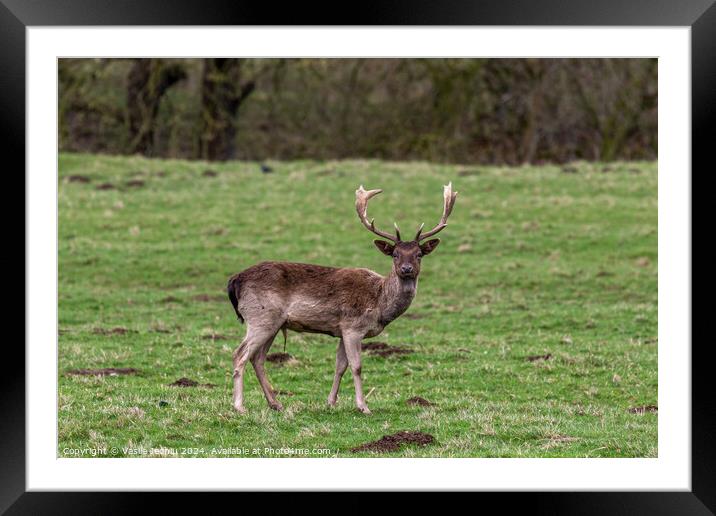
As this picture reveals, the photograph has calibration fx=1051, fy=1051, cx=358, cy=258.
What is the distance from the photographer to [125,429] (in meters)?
9.98

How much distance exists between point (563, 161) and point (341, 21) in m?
30.3

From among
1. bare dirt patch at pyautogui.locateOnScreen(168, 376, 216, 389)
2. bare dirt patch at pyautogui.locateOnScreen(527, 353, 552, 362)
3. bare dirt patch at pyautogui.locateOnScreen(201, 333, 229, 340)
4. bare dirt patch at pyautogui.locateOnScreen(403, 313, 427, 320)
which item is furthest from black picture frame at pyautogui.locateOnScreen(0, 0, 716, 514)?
bare dirt patch at pyautogui.locateOnScreen(403, 313, 427, 320)

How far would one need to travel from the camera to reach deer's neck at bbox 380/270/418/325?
10.9m

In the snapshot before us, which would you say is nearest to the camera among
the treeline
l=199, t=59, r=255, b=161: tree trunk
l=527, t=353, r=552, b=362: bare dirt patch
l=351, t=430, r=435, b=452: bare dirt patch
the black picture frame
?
the black picture frame

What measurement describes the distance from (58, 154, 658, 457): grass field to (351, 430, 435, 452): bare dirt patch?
11cm

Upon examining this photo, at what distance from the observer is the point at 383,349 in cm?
1455

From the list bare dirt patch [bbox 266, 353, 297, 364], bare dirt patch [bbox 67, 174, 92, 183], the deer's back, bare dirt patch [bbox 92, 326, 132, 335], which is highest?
bare dirt patch [bbox 67, 174, 92, 183]

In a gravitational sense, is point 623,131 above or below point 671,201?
above

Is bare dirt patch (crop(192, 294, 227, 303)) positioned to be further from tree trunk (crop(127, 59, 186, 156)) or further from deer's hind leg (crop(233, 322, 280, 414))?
tree trunk (crop(127, 59, 186, 156))

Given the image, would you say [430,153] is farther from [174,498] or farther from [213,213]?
[174,498]

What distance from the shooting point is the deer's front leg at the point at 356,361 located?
10.8m

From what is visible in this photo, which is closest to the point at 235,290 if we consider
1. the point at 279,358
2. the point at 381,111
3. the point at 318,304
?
the point at 318,304

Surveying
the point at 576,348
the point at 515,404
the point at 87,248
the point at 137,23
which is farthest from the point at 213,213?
the point at 137,23

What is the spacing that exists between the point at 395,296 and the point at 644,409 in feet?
9.86
